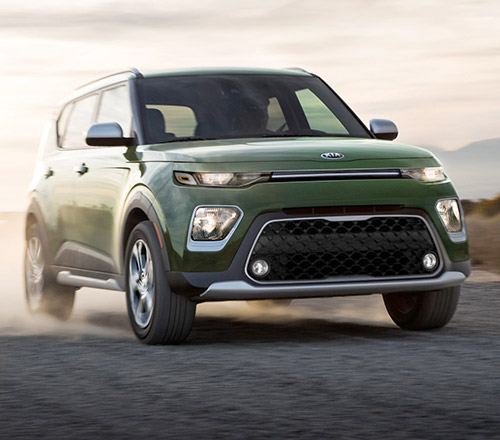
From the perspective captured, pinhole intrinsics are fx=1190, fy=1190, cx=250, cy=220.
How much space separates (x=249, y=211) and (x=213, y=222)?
0.81ft

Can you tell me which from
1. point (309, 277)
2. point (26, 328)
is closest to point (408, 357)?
point (309, 277)

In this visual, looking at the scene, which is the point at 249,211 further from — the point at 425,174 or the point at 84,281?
the point at 84,281

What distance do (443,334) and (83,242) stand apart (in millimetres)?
2953

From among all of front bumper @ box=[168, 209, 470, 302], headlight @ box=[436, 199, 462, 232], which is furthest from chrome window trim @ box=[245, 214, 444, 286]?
headlight @ box=[436, 199, 462, 232]

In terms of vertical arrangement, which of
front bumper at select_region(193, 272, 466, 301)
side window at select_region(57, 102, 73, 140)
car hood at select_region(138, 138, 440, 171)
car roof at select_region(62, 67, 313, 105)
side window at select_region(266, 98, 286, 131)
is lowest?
front bumper at select_region(193, 272, 466, 301)

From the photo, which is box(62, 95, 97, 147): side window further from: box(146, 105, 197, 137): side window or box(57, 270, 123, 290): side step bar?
box(146, 105, 197, 137): side window

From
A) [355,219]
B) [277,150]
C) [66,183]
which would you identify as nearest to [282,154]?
[277,150]

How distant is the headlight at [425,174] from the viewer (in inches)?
310

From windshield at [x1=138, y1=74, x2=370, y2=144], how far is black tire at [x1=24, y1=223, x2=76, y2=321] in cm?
229

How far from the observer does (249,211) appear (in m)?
7.48

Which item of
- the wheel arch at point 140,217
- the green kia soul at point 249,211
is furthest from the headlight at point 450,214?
the wheel arch at point 140,217

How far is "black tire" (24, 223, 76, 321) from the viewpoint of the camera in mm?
10547

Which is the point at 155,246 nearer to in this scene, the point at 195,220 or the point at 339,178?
the point at 195,220

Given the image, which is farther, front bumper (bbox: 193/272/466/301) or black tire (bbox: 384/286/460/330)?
black tire (bbox: 384/286/460/330)
